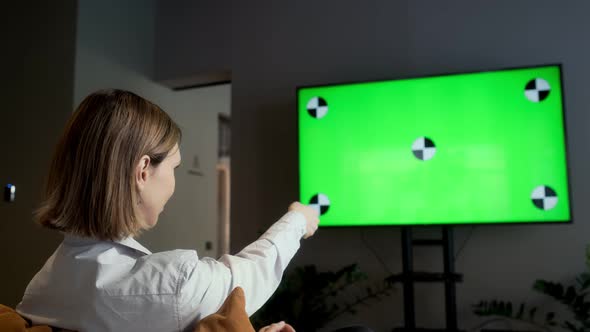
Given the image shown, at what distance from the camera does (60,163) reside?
2.91ft

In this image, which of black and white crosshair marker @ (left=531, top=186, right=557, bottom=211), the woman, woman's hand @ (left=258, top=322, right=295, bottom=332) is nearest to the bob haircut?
the woman

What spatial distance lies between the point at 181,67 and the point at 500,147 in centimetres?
224

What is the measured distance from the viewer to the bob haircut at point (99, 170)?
858 millimetres

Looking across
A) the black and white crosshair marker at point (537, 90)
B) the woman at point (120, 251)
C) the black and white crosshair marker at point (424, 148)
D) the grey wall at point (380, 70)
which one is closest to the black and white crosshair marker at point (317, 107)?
the grey wall at point (380, 70)

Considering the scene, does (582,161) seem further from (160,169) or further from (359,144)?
(160,169)

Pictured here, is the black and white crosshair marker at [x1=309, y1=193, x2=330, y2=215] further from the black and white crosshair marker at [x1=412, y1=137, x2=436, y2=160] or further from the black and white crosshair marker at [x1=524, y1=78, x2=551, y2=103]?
the black and white crosshair marker at [x1=524, y1=78, x2=551, y2=103]

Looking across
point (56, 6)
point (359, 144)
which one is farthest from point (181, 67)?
point (359, 144)

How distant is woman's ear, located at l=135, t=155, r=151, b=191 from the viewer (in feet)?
2.93

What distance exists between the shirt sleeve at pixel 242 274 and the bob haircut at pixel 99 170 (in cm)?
16

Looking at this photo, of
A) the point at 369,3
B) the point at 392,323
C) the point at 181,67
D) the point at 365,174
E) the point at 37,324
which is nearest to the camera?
the point at 37,324

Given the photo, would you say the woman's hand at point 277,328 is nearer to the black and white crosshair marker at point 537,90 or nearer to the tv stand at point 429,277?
the tv stand at point 429,277

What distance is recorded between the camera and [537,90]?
2582mm

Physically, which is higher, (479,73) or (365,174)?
(479,73)

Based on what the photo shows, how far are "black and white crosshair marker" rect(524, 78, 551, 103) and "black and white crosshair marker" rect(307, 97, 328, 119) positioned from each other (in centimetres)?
103
